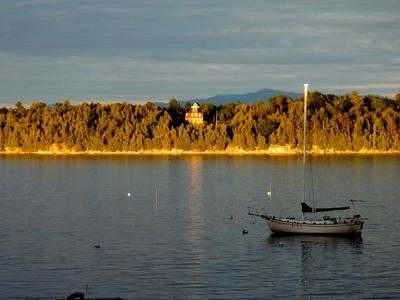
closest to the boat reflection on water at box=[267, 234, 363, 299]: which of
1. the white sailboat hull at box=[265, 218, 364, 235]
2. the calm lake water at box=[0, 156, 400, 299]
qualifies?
the calm lake water at box=[0, 156, 400, 299]

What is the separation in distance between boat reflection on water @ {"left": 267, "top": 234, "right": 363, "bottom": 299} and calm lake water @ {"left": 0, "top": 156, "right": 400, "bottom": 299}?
0.25 feet

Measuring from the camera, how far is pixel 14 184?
159 m

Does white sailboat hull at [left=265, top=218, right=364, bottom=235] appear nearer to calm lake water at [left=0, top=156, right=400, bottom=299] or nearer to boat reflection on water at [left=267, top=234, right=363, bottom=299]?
boat reflection on water at [left=267, top=234, right=363, bottom=299]

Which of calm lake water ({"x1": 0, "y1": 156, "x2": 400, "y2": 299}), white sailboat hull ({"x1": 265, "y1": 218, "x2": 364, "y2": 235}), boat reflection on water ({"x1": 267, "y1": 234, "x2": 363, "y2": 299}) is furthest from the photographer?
white sailboat hull ({"x1": 265, "y1": 218, "x2": 364, "y2": 235})

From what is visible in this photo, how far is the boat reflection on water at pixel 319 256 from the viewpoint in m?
55.7

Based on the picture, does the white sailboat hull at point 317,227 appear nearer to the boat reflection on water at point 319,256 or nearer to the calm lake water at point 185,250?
the boat reflection on water at point 319,256

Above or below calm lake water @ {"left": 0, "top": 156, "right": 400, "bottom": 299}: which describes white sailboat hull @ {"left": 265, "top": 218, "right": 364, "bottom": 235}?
above

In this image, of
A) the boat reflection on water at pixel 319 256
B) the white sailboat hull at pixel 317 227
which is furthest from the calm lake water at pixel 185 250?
the white sailboat hull at pixel 317 227

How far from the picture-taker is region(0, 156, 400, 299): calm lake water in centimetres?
5534

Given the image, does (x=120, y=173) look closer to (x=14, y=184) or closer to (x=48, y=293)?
(x=14, y=184)

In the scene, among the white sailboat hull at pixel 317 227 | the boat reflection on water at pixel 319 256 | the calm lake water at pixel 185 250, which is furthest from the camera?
the white sailboat hull at pixel 317 227

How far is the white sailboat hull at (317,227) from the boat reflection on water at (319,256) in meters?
0.49

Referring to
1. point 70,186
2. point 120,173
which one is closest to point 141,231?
point 70,186

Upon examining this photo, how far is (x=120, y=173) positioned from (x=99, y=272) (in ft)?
439
